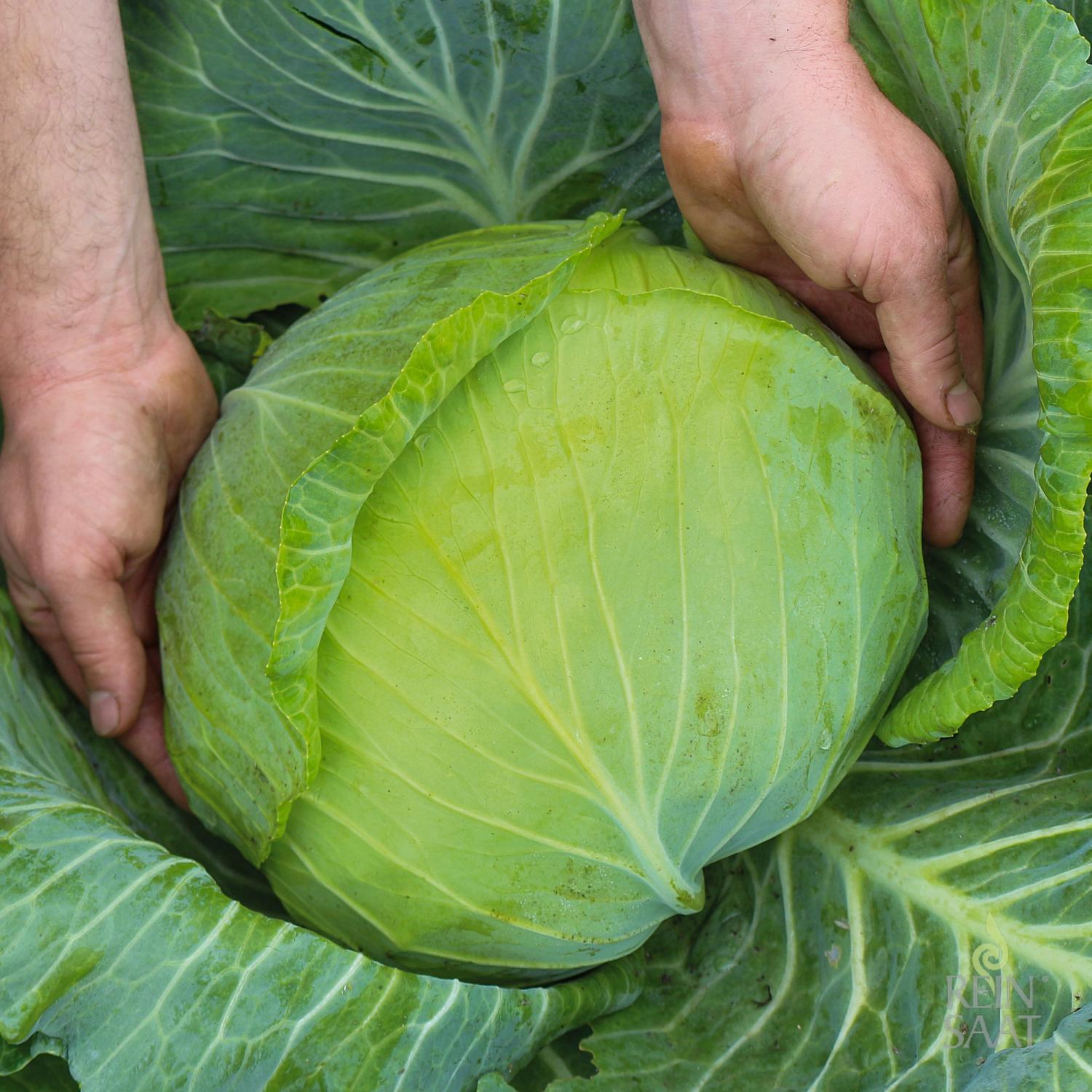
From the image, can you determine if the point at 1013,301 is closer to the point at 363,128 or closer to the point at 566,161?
the point at 566,161

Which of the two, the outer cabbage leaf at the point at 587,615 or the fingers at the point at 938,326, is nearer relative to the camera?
the outer cabbage leaf at the point at 587,615

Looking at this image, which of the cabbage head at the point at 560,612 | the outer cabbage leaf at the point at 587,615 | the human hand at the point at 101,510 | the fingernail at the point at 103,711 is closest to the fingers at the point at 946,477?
the cabbage head at the point at 560,612

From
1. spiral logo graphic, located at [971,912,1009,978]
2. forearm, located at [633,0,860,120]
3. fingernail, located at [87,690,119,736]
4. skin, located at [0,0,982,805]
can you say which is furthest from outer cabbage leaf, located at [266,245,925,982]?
fingernail, located at [87,690,119,736]

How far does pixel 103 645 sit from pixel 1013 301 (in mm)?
1869

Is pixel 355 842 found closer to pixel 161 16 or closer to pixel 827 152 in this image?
pixel 827 152

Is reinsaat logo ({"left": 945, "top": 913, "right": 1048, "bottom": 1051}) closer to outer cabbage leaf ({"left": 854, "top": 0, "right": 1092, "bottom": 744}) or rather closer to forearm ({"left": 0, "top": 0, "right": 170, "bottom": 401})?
outer cabbage leaf ({"left": 854, "top": 0, "right": 1092, "bottom": 744})

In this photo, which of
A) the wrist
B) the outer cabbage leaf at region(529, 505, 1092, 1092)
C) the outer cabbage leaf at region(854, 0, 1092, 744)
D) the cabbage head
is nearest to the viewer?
the outer cabbage leaf at region(854, 0, 1092, 744)

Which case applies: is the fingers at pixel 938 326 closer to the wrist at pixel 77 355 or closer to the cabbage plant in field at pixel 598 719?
the cabbage plant in field at pixel 598 719

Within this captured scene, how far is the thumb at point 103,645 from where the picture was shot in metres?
2.26

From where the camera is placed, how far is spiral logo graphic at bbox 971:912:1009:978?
1.85m

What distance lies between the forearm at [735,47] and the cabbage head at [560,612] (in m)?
0.45

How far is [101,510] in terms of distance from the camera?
7.36 feet

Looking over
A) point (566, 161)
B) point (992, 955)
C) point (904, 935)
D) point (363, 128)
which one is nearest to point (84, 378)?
point (363, 128)

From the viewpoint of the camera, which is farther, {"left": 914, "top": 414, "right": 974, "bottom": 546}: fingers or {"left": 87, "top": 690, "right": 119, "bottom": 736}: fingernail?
{"left": 87, "top": 690, "right": 119, "bottom": 736}: fingernail
